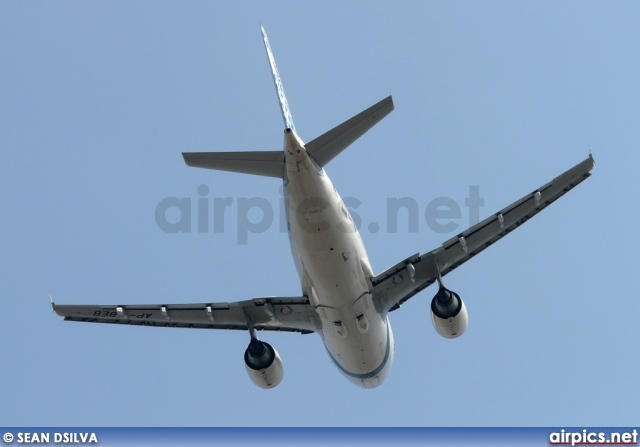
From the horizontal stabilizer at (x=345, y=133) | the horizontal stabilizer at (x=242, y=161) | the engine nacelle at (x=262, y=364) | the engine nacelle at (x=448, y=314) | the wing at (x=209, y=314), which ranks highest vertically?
the horizontal stabilizer at (x=345, y=133)

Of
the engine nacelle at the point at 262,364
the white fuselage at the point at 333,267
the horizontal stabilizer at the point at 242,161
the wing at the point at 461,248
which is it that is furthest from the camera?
the engine nacelle at the point at 262,364

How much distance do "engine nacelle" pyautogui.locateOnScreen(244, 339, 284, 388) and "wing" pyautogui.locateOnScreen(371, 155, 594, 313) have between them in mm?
5099

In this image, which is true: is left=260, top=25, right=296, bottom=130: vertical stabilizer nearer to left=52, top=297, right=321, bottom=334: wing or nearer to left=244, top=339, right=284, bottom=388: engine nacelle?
left=52, top=297, right=321, bottom=334: wing

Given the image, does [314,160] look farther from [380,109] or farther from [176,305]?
[176,305]

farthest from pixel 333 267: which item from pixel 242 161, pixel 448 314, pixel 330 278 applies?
pixel 448 314

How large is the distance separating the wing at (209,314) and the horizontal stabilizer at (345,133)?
796cm

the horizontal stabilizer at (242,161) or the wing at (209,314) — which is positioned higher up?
the horizontal stabilizer at (242,161)

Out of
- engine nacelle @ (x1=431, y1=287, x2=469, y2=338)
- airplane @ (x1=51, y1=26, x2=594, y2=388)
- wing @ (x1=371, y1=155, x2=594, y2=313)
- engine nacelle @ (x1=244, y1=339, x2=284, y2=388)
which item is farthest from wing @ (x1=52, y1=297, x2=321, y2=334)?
engine nacelle @ (x1=431, y1=287, x2=469, y2=338)

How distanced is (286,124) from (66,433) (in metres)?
14.5

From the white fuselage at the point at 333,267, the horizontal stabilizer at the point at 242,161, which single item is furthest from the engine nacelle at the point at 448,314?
the horizontal stabilizer at the point at 242,161

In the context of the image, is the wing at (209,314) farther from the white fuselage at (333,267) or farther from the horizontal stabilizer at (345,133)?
the horizontal stabilizer at (345,133)

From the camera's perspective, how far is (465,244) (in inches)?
1586

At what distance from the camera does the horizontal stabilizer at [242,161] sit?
34875 millimetres

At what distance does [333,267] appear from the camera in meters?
35.9
